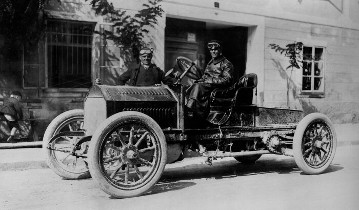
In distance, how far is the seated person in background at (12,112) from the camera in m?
8.82

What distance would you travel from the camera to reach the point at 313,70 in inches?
558

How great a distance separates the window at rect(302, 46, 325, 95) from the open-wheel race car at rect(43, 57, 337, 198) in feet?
24.0

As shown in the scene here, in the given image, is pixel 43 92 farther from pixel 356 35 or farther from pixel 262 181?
pixel 356 35

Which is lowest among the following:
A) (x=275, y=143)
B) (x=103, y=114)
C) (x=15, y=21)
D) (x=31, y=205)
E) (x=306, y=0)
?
(x=31, y=205)

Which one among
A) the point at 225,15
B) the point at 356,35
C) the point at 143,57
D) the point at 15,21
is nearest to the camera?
the point at 143,57

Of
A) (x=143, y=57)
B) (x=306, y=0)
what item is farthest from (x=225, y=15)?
(x=143, y=57)

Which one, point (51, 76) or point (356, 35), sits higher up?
point (356, 35)

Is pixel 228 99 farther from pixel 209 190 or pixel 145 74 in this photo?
pixel 209 190

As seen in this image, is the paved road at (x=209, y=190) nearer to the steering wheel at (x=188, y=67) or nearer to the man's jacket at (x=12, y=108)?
the steering wheel at (x=188, y=67)

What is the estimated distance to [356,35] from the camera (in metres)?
15.5

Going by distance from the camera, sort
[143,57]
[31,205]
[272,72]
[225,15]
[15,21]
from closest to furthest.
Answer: [31,205]
[143,57]
[15,21]
[225,15]
[272,72]

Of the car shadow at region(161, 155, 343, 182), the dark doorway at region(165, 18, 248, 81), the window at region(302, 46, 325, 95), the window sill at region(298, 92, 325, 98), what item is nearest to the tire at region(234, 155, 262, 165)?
the car shadow at region(161, 155, 343, 182)

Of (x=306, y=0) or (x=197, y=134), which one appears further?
(x=306, y=0)

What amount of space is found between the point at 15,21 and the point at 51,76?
1.38m
